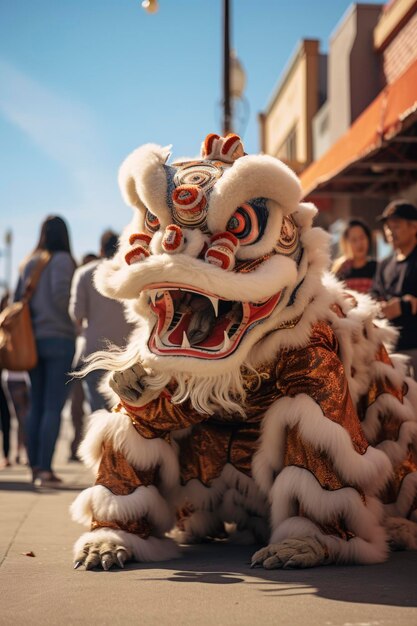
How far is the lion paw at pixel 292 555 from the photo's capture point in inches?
144

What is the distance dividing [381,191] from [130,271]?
9541 millimetres

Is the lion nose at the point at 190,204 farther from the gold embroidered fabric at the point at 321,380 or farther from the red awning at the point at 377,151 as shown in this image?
the red awning at the point at 377,151

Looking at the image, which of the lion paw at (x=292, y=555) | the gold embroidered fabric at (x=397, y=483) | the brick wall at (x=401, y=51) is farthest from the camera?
the brick wall at (x=401, y=51)

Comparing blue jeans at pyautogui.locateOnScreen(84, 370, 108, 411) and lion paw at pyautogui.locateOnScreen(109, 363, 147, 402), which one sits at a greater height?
blue jeans at pyautogui.locateOnScreen(84, 370, 108, 411)

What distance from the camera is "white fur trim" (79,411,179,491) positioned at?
4176 mm

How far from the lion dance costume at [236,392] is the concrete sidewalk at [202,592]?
0.16 meters

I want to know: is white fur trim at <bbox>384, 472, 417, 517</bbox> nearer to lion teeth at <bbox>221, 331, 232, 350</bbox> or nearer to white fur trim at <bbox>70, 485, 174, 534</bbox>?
white fur trim at <bbox>70, 485, 174, 534</bbox>

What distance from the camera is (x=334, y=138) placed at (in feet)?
61.4

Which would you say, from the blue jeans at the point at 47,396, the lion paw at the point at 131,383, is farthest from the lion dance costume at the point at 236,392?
the blue jeans at the point at 47,396

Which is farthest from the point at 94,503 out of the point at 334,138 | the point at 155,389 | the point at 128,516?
the point at 334,138

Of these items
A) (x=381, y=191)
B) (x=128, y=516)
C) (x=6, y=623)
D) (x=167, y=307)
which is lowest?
(x=6, y=623)

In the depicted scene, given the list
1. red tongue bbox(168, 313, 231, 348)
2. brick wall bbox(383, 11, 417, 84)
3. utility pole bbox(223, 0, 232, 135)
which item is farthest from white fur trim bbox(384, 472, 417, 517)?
brick wall bbox(383, 11, 417, 84)

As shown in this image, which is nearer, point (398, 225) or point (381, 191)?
point (398, 225)

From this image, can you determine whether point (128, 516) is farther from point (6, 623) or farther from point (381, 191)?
point (381, 191)
